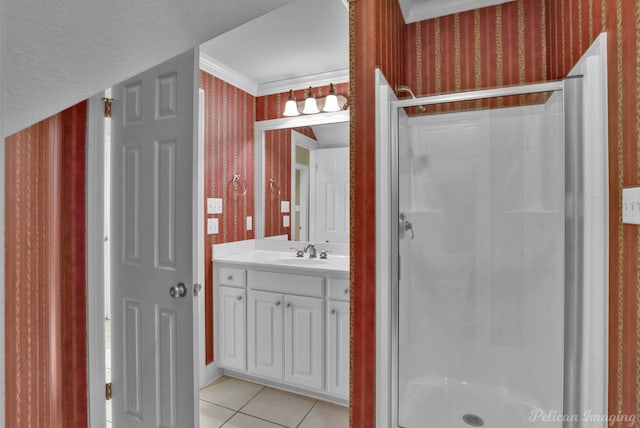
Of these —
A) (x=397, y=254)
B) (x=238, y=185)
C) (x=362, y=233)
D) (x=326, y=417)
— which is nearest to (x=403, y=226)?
(x=397, y=254)

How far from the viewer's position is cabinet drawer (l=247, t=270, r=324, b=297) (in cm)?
207

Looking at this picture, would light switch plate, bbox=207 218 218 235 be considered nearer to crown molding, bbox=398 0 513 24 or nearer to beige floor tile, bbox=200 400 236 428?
beige floor tile, bbox=200 400 236 428

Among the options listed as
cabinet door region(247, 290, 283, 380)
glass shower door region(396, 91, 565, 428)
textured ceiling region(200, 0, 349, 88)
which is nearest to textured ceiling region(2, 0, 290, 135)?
glass shower door region(396, 91, 565, 428)

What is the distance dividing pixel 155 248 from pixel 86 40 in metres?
1.15

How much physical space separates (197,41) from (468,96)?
1.58m

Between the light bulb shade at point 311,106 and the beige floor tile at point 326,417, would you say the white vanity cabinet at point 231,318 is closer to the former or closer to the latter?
the beige floor tile at point 326,417

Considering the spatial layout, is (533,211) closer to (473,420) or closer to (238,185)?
(473,420)

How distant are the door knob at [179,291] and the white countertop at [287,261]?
0.87m

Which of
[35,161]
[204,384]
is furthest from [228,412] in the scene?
[35,161]

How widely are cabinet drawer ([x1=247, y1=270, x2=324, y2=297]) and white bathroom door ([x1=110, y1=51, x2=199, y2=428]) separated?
2.79ft

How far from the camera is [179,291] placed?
52.8 inches

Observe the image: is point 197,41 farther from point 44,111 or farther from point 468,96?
point 468,96

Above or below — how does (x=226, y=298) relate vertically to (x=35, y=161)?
below

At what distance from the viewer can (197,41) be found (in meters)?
0.56
